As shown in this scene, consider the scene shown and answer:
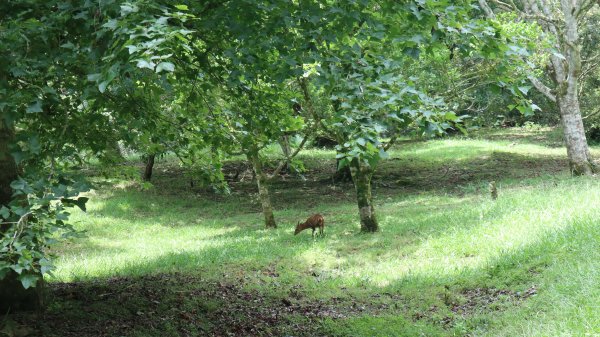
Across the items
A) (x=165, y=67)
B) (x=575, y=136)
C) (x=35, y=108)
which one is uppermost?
(x=165, y=67)

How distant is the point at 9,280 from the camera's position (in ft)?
22.2

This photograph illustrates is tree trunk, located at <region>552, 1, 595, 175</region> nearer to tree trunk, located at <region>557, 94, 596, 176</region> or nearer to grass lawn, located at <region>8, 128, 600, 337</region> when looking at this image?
tree trunk, located at <region>557, 94, 596, 176</region>

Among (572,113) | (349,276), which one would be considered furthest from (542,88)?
(349,276)

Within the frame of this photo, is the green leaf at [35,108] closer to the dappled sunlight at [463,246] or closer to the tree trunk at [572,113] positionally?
the dappled sunlight at [463,246]

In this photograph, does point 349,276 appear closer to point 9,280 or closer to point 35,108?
point 9,280

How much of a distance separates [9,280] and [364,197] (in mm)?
9123

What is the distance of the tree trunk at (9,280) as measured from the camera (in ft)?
21.6

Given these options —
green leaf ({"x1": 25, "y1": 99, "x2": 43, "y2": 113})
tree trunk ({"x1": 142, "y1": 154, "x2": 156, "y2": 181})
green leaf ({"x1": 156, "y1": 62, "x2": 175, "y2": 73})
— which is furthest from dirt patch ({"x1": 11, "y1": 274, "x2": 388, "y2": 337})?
tree trunk ({"x1": 142, "y1": 154, "x2": 156, "y2": 181})

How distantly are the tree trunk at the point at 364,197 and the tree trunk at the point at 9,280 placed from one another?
862 centimetres

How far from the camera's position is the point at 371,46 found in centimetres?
620

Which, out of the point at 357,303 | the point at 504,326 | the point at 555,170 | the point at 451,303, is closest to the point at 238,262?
the point at 357,303

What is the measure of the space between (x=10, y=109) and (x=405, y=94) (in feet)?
10.5

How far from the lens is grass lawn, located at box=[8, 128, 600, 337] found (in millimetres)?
6773

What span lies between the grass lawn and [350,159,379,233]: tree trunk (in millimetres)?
443
